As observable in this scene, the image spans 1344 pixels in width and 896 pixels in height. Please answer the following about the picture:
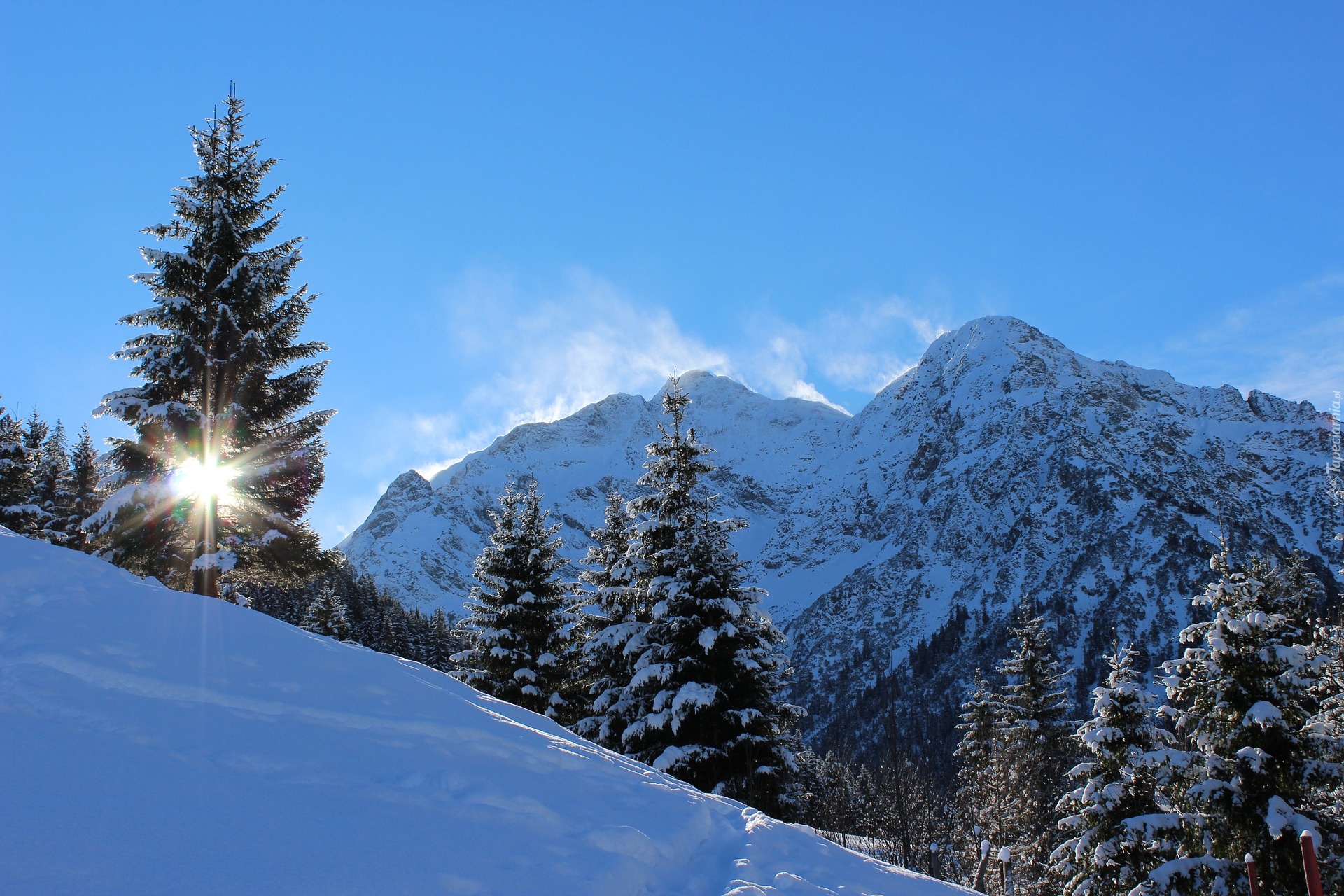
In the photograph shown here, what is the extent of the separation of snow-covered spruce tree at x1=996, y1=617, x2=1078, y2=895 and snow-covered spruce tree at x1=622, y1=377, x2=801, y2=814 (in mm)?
14761

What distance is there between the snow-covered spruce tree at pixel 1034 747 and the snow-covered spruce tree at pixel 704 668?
14.8m

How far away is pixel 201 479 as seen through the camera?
1459 cm

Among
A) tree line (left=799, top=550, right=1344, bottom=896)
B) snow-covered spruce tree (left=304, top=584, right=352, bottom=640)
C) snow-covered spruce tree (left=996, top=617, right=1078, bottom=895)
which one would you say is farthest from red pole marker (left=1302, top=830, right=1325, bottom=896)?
snow-covered spruce tree (left=304, top=584, right=352, bottom=640)

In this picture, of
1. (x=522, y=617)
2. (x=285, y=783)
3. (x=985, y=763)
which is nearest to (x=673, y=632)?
(x=522, y=617)

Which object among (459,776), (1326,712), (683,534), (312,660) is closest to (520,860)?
(459,776)

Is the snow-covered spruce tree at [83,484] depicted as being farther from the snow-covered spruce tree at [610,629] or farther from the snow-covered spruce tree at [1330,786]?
the snow-covered spruce tree at [1330,786]

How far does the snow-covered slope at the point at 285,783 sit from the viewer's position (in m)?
4.56

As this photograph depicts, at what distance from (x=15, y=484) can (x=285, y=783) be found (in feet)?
86.6

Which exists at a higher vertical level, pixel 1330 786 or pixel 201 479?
pixel 201 479

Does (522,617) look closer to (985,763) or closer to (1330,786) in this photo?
(1330,786)

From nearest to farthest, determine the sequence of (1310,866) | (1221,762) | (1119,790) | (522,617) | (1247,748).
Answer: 1. (1310,866)
2. (1247,748)
3. (1221,762)
4. (1119,790)
5. (522,617)

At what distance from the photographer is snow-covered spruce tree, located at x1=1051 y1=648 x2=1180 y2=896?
15.4m

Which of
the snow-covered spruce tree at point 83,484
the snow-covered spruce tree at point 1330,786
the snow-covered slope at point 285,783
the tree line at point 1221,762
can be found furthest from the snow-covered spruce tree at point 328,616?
the snow-covered spruce tree at point 1330,786

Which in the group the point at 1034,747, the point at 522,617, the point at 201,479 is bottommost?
the point at 1034,747
